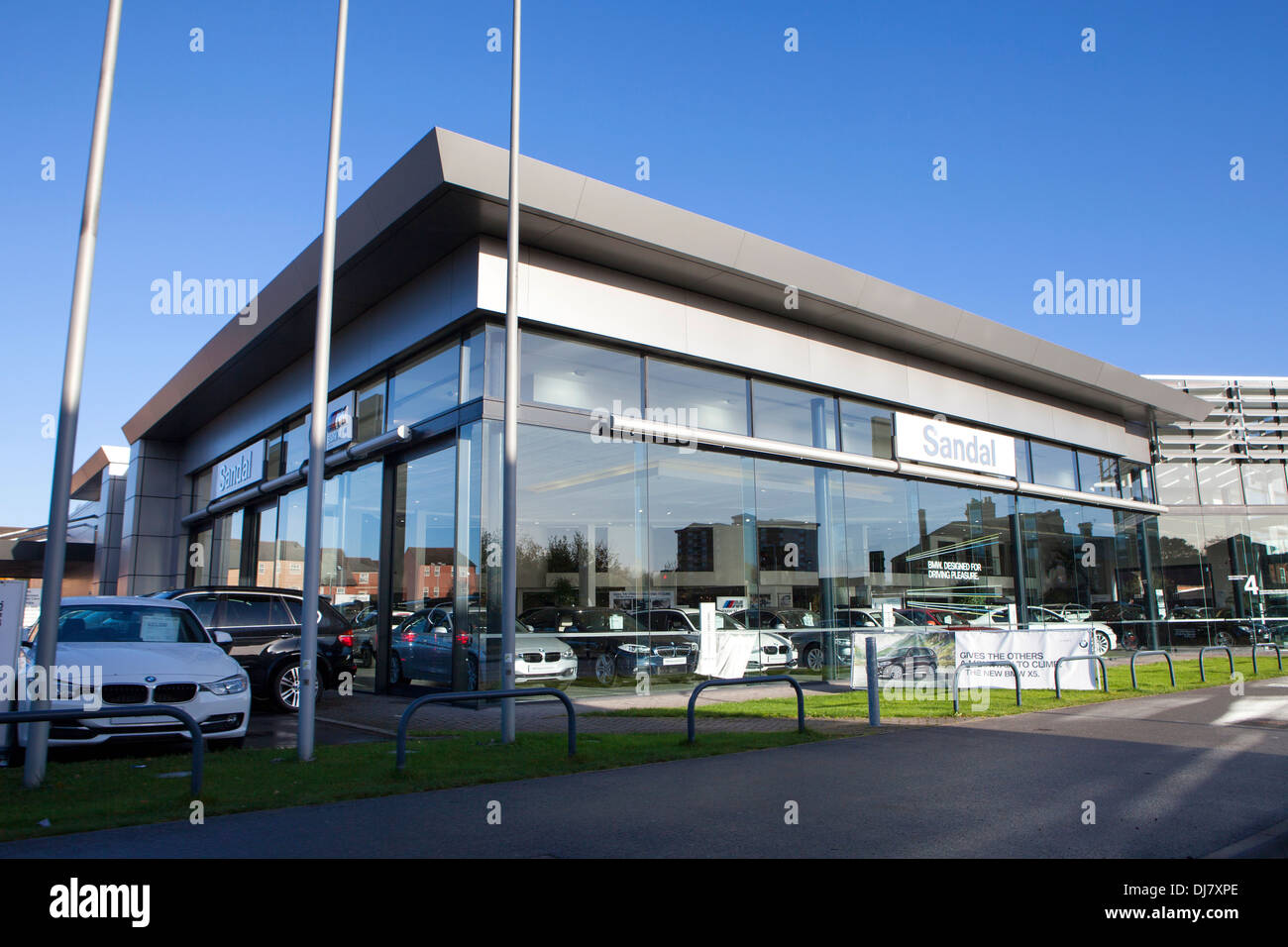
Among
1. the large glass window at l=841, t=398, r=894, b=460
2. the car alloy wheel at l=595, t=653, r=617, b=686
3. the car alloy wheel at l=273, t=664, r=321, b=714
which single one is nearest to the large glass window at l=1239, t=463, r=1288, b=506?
the large glass window at l=841, t=398, r=894, b=460

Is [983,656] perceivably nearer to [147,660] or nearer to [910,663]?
[910,663]

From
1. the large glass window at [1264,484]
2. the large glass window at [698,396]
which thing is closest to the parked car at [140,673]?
the large glass window at [698,396]

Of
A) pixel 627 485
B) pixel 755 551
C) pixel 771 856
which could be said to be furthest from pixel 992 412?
pixel 771 856

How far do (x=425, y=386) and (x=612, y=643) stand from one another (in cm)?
559

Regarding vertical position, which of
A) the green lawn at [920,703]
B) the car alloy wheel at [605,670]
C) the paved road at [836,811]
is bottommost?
the green lawn at [920,703]

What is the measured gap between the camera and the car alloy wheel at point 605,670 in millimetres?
15094

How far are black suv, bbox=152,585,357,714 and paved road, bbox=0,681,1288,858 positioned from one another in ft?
23.3

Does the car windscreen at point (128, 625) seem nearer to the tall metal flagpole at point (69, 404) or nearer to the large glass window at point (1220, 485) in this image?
the tall metal flagpole at point (69, 404)

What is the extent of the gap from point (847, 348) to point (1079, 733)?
11.1 meters

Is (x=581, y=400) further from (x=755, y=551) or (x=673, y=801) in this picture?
(x=673, y=801)

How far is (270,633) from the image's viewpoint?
1350cm

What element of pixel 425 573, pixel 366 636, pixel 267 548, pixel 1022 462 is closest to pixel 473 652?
pixel 425 573

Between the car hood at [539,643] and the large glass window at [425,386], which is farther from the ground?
the large glass window at [425,386]

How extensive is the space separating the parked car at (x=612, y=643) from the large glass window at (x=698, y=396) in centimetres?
385
